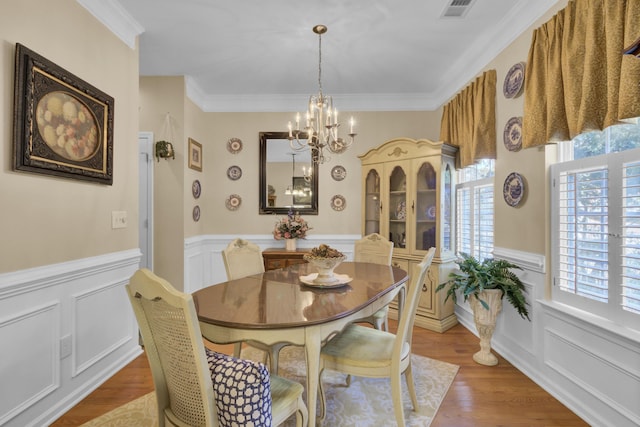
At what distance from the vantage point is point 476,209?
325 cm

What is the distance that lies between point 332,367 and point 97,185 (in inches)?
79.4

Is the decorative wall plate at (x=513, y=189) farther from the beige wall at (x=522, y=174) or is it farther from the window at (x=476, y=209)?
the window at (x=476, y=209)

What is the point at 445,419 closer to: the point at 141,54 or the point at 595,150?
the point at 595,150

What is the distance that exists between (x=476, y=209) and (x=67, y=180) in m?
3.43

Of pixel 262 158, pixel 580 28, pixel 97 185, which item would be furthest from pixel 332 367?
pixel 262 158

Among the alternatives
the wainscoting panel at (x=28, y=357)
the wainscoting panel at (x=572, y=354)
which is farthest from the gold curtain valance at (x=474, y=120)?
the wainscoting panel at (x=28, y=357)

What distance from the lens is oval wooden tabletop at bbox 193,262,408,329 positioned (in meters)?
1.38

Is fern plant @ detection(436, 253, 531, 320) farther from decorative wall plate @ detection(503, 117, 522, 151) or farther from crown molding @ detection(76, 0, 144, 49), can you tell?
crown molding @ detection(76, 0, 144, 49)

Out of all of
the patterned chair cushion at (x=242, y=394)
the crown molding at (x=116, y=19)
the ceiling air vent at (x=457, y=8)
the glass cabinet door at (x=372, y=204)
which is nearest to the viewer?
the patterned chair cushion at (x=242, y=394)

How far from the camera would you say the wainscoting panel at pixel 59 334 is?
1658 millimetres

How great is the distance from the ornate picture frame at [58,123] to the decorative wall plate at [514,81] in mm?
3084

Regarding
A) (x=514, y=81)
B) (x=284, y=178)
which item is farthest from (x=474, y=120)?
(x=284, y=178)

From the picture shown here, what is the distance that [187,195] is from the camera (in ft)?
12.0

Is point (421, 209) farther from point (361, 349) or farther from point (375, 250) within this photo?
point (361, 349)
